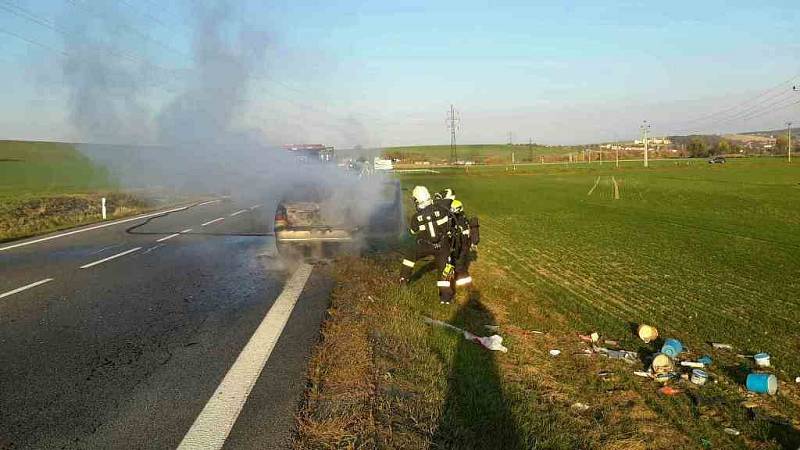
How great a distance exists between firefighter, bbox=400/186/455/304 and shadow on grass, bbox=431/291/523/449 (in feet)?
5.74

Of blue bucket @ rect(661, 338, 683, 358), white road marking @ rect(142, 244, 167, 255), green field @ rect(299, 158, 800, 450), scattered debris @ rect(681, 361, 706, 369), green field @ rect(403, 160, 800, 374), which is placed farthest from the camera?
white road marking @ rect(142, 244, 167, 255)

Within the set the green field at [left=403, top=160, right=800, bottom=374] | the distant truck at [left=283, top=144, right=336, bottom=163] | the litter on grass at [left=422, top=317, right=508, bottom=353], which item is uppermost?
the distant truck at [left=283, top=144, right=336, bottom=163]

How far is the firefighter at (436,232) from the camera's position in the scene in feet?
27.0

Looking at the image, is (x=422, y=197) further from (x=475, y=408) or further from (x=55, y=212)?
(x=55, y=212)

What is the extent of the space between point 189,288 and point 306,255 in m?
3.60

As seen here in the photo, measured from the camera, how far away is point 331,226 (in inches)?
467

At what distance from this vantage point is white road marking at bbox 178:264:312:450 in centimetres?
399

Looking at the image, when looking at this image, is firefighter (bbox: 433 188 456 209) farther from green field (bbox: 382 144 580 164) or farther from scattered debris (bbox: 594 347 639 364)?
green field (bbox: 382 144 580 164)

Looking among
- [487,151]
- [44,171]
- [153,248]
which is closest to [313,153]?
[153,248]

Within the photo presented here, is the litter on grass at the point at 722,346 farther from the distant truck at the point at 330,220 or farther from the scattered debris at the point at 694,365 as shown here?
the distant truck at the point at 330,220

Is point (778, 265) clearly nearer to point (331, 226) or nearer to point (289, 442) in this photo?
point (331, 226)

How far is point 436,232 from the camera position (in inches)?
325

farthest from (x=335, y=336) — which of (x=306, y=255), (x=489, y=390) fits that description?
(x=306, y=255)

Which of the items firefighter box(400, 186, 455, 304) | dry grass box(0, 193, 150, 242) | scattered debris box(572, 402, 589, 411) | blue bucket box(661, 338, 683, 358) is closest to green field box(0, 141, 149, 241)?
dry grass box(0, 193, 150, 242)
